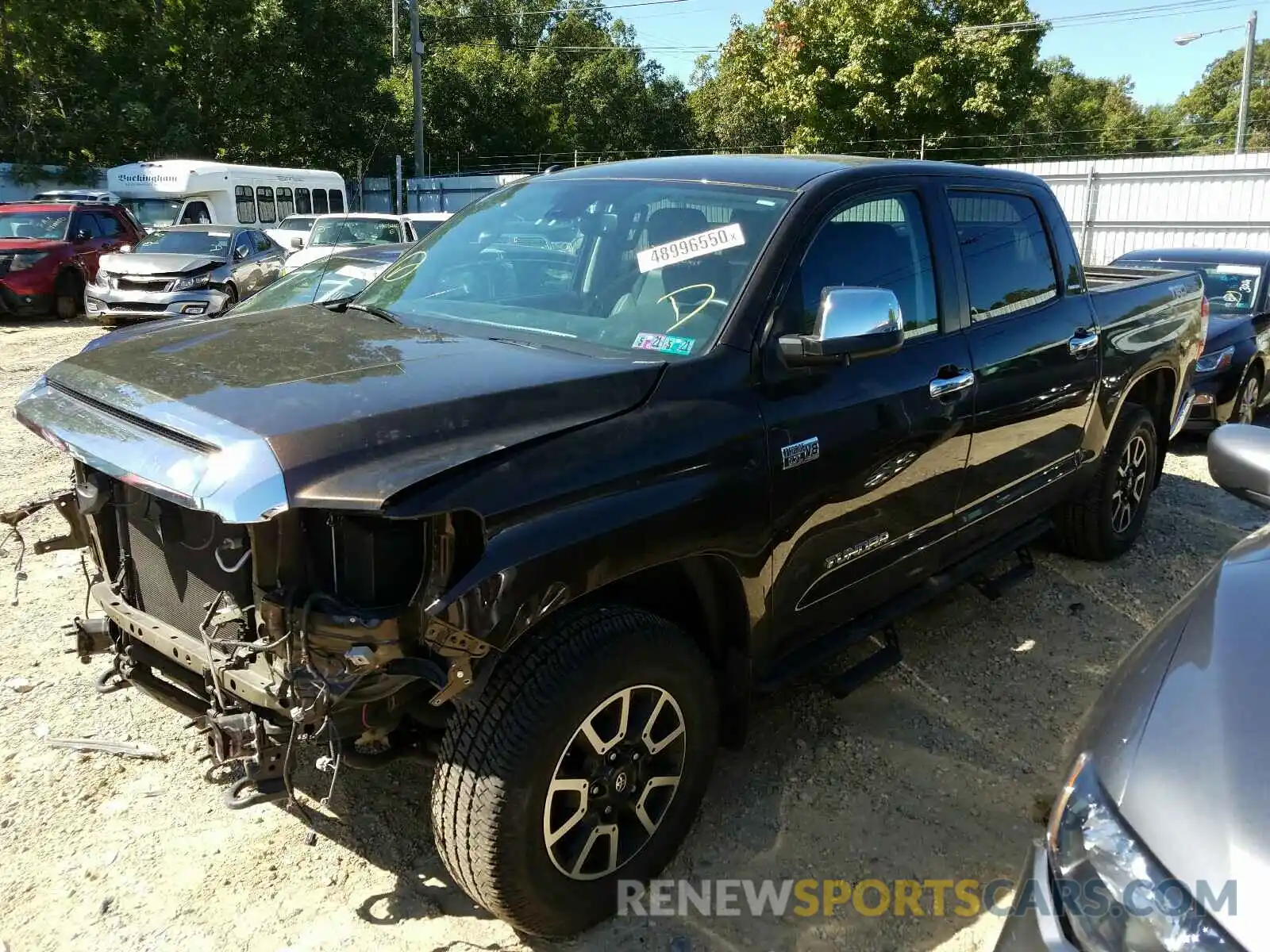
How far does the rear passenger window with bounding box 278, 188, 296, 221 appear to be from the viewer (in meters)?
22.5

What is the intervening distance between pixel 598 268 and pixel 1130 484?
367cm

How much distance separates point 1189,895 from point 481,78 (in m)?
41.7

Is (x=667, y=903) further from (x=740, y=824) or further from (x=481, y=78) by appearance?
(x=481, y=78)

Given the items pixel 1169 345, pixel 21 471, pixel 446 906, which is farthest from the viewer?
pixel 21 471

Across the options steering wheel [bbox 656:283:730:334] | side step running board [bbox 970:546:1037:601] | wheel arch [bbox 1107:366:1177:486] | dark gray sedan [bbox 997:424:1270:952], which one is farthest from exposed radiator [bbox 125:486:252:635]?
wheel arch [bbox 1107:366:1177:486]

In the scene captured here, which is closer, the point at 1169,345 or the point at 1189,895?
the point at 1189,895

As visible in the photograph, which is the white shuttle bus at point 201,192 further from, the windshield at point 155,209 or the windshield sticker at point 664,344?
the windshield sticker at point 664,344

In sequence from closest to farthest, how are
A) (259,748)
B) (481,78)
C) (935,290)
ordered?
(259,748) → (935,290) → (481,78)

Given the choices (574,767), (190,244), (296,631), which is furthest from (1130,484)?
(190,244)

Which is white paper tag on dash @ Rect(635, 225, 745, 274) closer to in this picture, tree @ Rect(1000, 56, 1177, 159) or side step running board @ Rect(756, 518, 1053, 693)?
side step running board @ Rect(756, 518, 1053, 693)

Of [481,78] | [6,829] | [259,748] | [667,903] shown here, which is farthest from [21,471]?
[481,78]

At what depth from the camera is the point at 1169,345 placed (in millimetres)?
5359

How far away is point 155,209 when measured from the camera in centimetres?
2070

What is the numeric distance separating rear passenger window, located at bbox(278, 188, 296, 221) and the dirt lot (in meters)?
19.8
